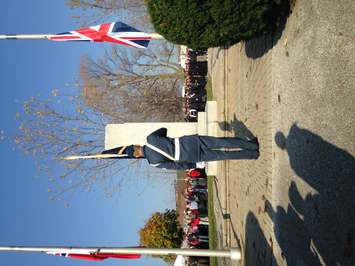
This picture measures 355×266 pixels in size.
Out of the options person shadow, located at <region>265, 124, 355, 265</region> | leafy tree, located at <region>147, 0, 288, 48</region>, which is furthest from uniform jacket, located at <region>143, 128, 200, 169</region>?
leafy tree, located at <region>147, 0, 288, 48</region>

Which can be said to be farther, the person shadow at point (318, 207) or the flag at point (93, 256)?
the flag at point (93, 256)

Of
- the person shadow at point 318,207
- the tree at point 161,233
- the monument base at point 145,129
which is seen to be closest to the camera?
the person shadow at point 318,207

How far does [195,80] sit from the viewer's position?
29.4 m

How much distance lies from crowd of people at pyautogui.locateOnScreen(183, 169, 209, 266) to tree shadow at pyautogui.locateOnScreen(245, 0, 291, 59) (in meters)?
14.6

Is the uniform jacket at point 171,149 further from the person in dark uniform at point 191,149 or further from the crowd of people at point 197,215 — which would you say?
the crowd of people at point 197,215

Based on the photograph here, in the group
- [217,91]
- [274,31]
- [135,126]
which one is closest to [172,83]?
[217,91]

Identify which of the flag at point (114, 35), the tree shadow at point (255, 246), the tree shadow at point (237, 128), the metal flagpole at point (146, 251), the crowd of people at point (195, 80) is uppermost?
the crowd of people at point (195, 80)

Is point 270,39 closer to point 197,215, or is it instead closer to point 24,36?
point 24,36

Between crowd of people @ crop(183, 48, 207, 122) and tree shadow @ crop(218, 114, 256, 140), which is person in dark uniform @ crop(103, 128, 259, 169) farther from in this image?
crowd of people @ crop(183, 48, 207, 122)

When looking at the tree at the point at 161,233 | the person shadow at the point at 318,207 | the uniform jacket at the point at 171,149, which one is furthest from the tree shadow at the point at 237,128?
the tree at the point at 161,233

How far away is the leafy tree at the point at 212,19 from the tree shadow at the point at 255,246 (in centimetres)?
447

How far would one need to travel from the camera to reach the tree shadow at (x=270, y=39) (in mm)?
8820

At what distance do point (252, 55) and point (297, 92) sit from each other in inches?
156

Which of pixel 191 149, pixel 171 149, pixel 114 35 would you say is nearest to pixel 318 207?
pixel 191 149
